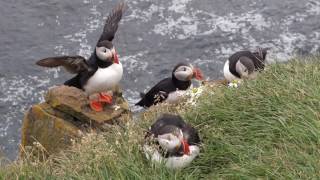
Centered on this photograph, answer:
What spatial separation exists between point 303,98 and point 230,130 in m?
0.80

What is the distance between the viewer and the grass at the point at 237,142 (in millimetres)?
5543

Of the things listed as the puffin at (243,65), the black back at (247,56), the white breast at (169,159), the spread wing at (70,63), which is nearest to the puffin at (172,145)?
the white breast at (169,159)

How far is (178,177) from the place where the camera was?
230 inches

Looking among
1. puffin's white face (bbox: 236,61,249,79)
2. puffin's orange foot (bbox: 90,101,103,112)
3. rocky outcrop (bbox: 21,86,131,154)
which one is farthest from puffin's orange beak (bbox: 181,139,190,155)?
puffin's orange foot (bbox: 90,101,103,112)

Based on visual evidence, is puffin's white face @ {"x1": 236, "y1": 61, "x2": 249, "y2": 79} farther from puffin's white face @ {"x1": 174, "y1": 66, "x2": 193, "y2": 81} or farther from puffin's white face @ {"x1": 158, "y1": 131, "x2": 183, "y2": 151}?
puffin's white face @ {"x1": 158, "y1": 131, "x2": 183, "y2": 151}

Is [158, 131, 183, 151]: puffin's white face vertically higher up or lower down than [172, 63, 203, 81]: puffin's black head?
higher up

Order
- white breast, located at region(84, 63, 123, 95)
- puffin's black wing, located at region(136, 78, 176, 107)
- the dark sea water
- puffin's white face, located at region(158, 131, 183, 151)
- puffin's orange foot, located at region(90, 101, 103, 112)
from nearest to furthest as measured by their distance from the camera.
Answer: puffin's white face, located at region(158, 131, 183, 151)
white breast, located at region(84, 63, 123, 95)
puffin's orange foot, located at region(90, 101, 103, 112)
puffin's black wing, located at region(136, 78, 176, 107)
the dark sea water

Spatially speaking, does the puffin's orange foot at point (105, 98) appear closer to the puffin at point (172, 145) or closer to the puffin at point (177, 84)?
the puffin at point (177, 84)

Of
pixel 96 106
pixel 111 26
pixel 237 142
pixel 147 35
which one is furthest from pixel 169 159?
pixel 147 35

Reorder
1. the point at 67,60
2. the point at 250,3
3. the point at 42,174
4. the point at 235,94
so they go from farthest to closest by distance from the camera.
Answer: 1. the point at 250,3
2. the point at 67,60
3. the point at 235,94
4. the point at 42,174

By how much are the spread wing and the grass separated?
1.81 m

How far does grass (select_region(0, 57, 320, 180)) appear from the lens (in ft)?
18.2

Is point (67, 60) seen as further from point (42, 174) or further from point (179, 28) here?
point (179, 28)

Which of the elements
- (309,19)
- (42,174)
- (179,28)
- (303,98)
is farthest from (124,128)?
(309,19)
